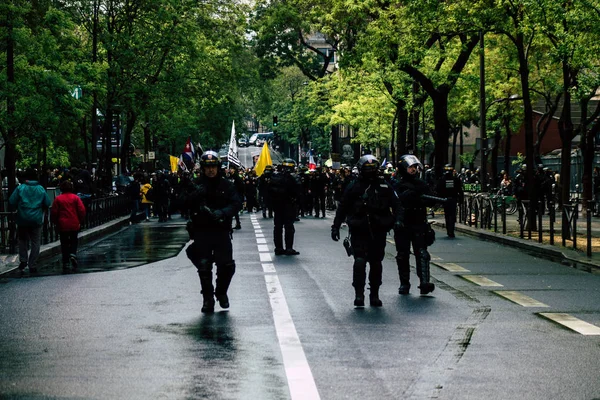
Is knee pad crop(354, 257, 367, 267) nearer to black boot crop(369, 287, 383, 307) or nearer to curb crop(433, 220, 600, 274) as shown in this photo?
black boot crop(369, 287, 383, 307)

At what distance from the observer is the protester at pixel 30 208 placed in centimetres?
1762

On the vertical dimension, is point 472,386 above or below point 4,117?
below

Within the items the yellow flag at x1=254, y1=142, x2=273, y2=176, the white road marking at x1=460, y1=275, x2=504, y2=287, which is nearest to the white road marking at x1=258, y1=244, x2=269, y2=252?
the white road marking at x1=460, y1=275, x2=504, y2=287

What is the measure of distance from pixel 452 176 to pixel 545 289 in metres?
14.1

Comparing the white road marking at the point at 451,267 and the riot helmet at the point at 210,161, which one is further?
the white road marking at the point at 451,267

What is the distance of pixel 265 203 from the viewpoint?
40375 mm

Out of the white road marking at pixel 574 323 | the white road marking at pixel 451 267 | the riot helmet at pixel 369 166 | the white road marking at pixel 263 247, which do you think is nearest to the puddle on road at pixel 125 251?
the white road marking at pixel 263 247

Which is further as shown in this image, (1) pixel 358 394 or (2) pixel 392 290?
(2) pixel 392 290

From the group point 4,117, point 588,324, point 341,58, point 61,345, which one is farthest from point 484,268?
point 341,58

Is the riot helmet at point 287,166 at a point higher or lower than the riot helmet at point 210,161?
higher

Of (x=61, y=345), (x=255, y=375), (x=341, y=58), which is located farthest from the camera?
(x=341, y=58)

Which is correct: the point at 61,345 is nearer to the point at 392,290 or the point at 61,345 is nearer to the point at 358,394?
the point at 358,394

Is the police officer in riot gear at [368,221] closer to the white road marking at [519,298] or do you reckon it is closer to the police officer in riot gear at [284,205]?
the white road marking at [519,298]

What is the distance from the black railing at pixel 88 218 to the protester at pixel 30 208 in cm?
351
